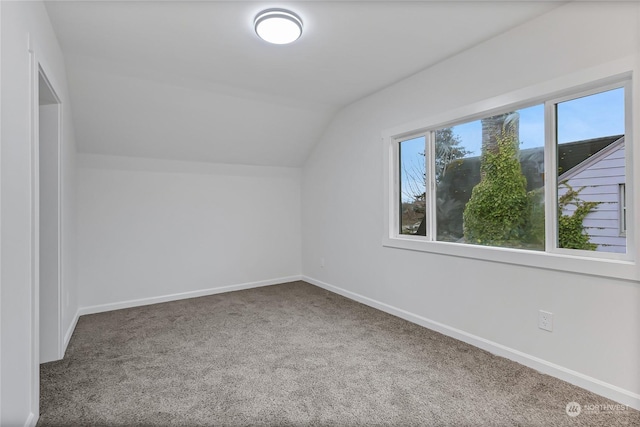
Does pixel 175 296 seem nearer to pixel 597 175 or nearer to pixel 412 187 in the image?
pixel 412 187

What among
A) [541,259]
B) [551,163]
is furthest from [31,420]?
[551,163]

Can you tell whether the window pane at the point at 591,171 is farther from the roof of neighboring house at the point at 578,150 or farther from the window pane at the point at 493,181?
the window pane at the point at 493,181

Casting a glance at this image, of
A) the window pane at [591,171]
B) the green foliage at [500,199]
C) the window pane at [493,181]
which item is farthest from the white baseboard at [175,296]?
the window pane at [591,171]

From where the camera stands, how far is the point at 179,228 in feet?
13.4

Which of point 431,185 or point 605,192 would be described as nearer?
point 605,192

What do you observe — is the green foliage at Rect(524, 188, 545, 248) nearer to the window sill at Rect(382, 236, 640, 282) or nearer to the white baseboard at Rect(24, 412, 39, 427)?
the window sill at Rect(382, 236, 640, 282)

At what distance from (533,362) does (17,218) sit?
324cm

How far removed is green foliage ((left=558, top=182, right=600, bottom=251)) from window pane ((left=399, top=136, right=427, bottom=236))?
1176 mm

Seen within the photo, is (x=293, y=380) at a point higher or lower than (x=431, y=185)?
lower

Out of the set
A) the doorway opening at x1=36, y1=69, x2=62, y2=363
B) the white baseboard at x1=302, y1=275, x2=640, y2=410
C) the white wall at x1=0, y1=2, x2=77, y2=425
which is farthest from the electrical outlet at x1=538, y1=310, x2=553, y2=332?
→ the doorway opening at x1=36, y1=69, x2=62, y2=363

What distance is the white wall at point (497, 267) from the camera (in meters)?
1.89

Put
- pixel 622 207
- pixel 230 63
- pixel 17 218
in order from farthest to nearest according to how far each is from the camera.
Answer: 1. pixel 230 63
2. pixel 622 207
3. pixel 17 218

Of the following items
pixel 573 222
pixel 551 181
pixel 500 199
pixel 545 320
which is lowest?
pixel 545 320

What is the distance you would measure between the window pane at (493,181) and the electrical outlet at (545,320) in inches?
18.6
